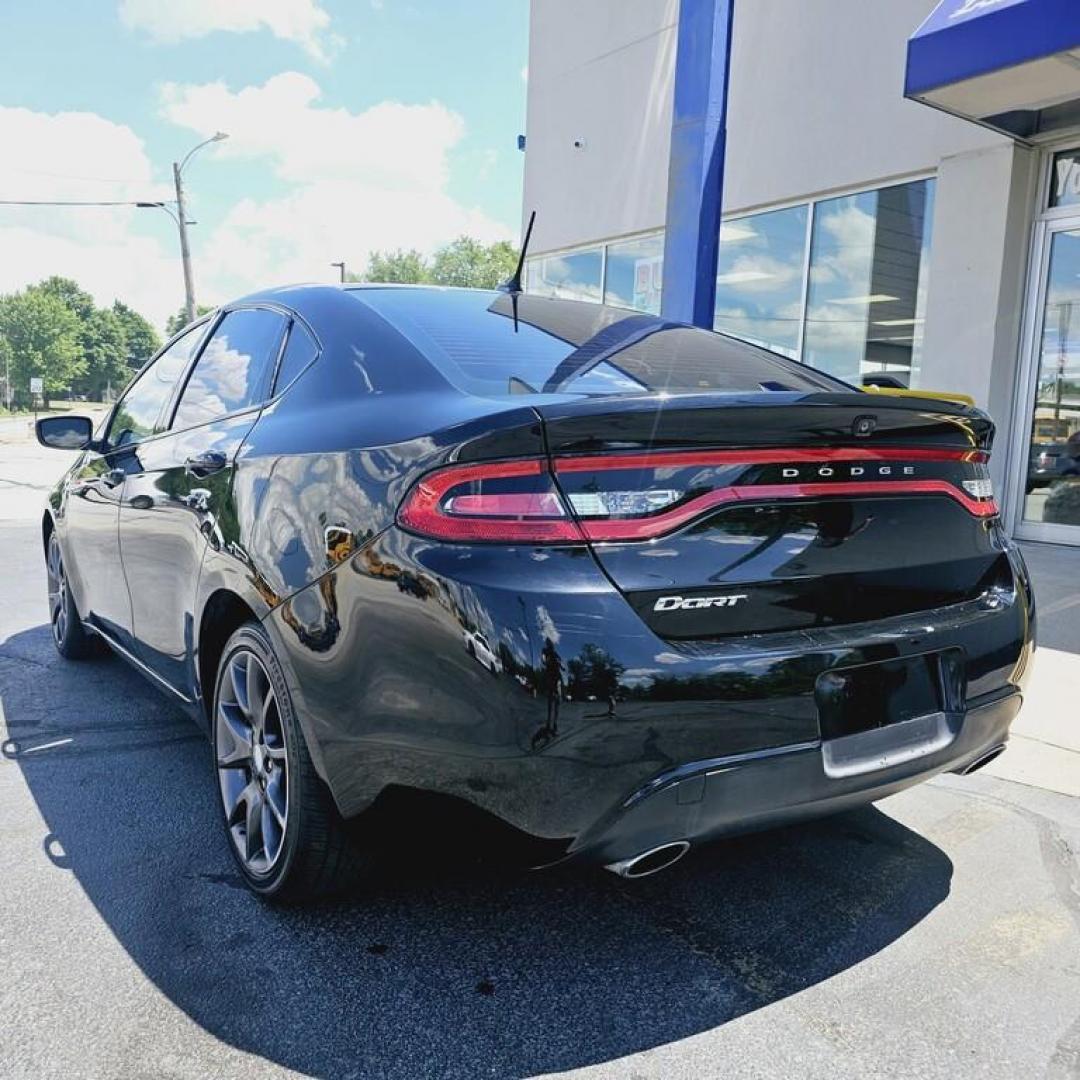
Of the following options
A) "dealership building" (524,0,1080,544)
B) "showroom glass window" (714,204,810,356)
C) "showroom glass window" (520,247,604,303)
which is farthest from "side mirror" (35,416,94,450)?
"showroom glass window" (520,247,604,303)

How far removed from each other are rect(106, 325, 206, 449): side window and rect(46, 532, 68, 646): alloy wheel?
2.77 feet

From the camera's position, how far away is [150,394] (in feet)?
12.7

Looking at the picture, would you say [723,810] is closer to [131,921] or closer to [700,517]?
[700,517]

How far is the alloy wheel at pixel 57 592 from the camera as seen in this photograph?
457 centimetres

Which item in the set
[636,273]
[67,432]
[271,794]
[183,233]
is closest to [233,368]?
[271,794]

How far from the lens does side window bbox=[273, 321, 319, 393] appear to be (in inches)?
105

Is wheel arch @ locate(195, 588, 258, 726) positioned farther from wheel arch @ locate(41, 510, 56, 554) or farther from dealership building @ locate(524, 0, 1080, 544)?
dealership building @ locate(524, 0, 1080, 544)

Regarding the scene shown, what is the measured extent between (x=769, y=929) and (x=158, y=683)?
2150 millimetres

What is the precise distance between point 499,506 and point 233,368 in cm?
163

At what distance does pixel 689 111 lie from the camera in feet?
27.5

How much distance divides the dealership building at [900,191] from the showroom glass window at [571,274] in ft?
3.22

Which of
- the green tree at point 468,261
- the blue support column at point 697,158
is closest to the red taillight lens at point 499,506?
the blue support column at point 697,158

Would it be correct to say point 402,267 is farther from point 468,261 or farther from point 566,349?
point 566,349

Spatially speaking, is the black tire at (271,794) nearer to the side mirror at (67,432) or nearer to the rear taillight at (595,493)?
the rear taillight at (595,493)
